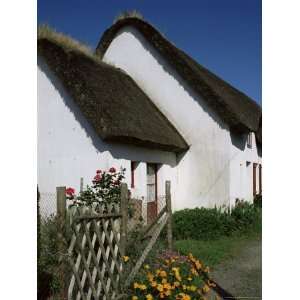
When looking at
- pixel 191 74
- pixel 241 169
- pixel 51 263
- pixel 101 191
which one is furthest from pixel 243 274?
pixel 191 74

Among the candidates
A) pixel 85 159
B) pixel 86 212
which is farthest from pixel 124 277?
pixel 85 159

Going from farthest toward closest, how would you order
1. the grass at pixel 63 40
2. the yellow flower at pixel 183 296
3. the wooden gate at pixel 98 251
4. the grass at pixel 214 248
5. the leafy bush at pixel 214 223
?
1. the leafy bush at pixel 214 223
2. the grass at pixel 63 40
3. the grass at pixel 214 248
4. the yellow flower at pixel 183 296
5. the wooden gate at pixel 98 251

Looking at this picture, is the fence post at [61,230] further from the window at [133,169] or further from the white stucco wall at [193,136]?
the white stucco wall at [193,136]

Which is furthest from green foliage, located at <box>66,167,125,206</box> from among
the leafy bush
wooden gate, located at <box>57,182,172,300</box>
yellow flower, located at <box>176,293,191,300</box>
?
yellow flower, located at <box>176,293,191,300</box>

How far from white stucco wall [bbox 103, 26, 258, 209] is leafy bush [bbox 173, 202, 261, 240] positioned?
49.7 inches

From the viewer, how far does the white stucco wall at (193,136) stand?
1063cm

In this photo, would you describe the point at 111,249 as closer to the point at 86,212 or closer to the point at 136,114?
the point at 86,212

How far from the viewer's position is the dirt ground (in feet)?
18.0

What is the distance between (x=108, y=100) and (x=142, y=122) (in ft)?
3.20

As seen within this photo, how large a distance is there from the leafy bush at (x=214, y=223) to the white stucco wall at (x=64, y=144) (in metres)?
1.92

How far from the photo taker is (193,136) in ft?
36.3

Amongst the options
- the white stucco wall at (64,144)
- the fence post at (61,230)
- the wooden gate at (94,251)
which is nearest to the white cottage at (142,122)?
the white stucco wall at (64,144)

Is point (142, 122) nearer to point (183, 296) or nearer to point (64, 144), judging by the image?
point (64, 144)

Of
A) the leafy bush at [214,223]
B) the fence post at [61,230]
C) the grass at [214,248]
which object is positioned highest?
the fence post at [61,230]
